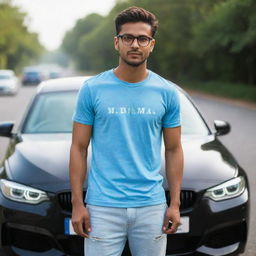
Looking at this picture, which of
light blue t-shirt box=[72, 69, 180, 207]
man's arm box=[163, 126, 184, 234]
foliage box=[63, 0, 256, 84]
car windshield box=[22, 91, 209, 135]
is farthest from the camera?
foliage box=[63, 0, 256, 84]

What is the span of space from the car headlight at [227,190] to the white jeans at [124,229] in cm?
122

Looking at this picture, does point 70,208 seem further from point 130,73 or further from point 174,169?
point 130,73

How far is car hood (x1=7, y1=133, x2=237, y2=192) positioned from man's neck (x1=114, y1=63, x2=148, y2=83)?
4.15ft

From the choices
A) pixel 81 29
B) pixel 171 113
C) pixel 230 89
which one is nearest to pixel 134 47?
pixel 171 113

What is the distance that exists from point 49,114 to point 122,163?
2.80m

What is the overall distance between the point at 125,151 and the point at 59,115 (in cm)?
276

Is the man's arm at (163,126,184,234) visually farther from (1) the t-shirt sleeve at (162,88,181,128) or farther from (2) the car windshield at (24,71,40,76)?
(2) the car windshield at (24,71,40,76)

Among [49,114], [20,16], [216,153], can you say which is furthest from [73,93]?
[20,16]

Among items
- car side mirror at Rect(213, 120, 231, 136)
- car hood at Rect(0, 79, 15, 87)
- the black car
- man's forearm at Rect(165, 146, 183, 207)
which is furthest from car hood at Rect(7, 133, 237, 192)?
car hood at Rect(0, 79, 15, 87)

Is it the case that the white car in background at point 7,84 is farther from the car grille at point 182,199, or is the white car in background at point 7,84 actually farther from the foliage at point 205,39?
the car grille at point 182,199

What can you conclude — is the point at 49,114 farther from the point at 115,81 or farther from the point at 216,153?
the point at 115,81

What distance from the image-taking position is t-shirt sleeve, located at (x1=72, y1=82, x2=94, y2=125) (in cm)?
229

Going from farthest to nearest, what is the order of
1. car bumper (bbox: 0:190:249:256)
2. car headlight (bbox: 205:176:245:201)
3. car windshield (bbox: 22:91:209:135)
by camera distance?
car windshield (bbox: 22:91:209:135) < car headlight (bbox: 205:176:245:201) < car bumper (bbox: 0:190:249:256)

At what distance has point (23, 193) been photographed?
350 cm
